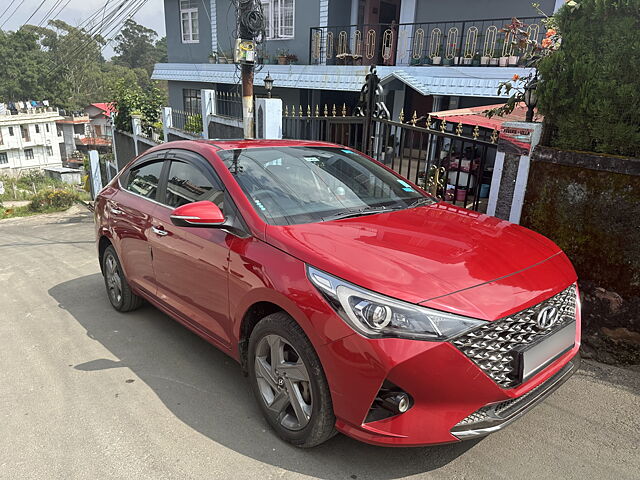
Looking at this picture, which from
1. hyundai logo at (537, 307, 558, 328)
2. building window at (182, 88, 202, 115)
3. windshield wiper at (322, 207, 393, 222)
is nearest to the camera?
hyundai logo at (537, 307, 558, 328)

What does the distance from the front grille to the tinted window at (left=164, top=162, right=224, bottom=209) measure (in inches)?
69.5

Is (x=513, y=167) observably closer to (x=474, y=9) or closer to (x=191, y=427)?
(x=191, y=427)

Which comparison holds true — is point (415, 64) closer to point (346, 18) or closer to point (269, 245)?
point (346, 18)

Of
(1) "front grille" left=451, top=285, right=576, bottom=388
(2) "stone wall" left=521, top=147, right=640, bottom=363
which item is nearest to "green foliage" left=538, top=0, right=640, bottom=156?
(2) "stone wall" left=521, top=147, right=640, bottom=363

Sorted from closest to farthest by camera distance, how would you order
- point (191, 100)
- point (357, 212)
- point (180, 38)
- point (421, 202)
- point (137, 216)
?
point (357, 212) < point (421, 202) < point (137, 216) < point (180, 38) < point (191, 100)

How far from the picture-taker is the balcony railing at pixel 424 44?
36.0 ft

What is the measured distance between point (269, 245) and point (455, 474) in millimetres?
1540

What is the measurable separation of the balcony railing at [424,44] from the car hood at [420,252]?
8.64m

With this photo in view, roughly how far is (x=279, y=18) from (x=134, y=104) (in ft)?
19.3

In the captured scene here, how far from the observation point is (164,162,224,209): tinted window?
3178 mm

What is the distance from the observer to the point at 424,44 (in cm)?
1290

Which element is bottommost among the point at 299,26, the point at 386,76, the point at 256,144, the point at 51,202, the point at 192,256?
the point at 51,202

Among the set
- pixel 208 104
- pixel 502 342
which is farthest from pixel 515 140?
pixel 208 104

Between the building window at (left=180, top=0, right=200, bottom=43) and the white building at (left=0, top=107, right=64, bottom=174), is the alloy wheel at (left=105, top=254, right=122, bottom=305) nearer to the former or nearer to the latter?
the building window at (left=180, top=0, right=200, bottom=43)
